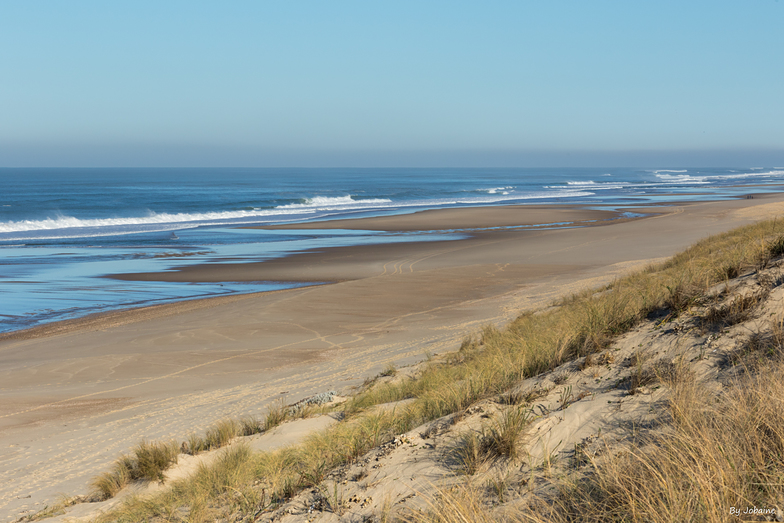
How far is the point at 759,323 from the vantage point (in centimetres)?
438

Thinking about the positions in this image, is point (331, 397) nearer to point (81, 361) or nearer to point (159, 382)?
point (159, 382)

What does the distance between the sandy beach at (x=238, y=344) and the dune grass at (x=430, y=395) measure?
1468 millimetres

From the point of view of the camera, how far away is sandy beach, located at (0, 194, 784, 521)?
6.20 meters

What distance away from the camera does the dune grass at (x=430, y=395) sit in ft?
12.8

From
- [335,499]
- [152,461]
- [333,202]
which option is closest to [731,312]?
[335,499]

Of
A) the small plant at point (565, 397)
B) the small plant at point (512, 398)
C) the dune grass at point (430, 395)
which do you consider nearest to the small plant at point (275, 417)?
the dune grass at point (430, 395)

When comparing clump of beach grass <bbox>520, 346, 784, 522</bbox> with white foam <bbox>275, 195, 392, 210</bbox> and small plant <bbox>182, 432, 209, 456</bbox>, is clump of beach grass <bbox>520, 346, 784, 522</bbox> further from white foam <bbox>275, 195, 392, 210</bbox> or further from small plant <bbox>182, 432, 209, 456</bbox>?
white foam <bbox>275, 195, 392, 210</bbox>

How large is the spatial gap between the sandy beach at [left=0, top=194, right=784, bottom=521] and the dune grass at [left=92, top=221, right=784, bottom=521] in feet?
4.82

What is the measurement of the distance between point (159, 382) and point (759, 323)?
25.3ft

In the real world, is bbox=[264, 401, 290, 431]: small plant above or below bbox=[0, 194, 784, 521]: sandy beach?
above

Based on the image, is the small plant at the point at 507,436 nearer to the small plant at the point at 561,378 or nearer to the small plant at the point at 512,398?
the small plant at the point at 512,398

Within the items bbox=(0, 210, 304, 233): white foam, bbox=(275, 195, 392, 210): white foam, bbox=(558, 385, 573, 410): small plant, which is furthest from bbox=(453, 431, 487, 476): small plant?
bbox=(275, 195, 392, 210): white foam

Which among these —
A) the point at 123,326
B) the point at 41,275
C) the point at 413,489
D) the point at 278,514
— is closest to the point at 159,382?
the point at 123,326

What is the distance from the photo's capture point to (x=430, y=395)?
515cm
